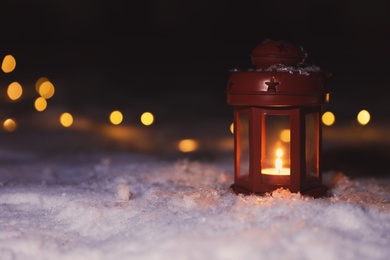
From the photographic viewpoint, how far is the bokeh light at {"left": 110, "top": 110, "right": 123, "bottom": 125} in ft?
18.2

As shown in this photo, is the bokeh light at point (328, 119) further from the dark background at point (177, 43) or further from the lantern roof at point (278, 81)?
the lantern roof at point (278, 81)

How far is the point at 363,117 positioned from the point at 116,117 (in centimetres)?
216

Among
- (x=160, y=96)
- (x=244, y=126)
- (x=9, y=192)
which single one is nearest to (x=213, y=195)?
(x=9, y=192)

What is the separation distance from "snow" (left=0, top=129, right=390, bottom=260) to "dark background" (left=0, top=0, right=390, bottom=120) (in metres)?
2.32

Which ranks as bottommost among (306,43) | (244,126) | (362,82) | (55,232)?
(55,232)

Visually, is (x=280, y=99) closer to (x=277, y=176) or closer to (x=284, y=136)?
(x=277, y=176)

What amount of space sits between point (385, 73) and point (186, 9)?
79.8 inches

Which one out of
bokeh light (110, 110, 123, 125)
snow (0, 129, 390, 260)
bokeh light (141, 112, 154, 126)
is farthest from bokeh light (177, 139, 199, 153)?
snow (0, 129, 390, 260)

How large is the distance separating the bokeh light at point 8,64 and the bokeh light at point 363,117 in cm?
320

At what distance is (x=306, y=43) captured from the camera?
5.90 metres

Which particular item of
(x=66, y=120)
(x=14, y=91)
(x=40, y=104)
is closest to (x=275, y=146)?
(x=66, y=120)

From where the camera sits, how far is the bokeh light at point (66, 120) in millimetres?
5515

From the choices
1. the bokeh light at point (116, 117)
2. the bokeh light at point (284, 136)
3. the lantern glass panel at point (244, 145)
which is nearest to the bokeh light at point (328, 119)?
the lantern glass panel at point (244, 145)

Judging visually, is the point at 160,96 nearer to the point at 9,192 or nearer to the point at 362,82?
the point at 362,82
